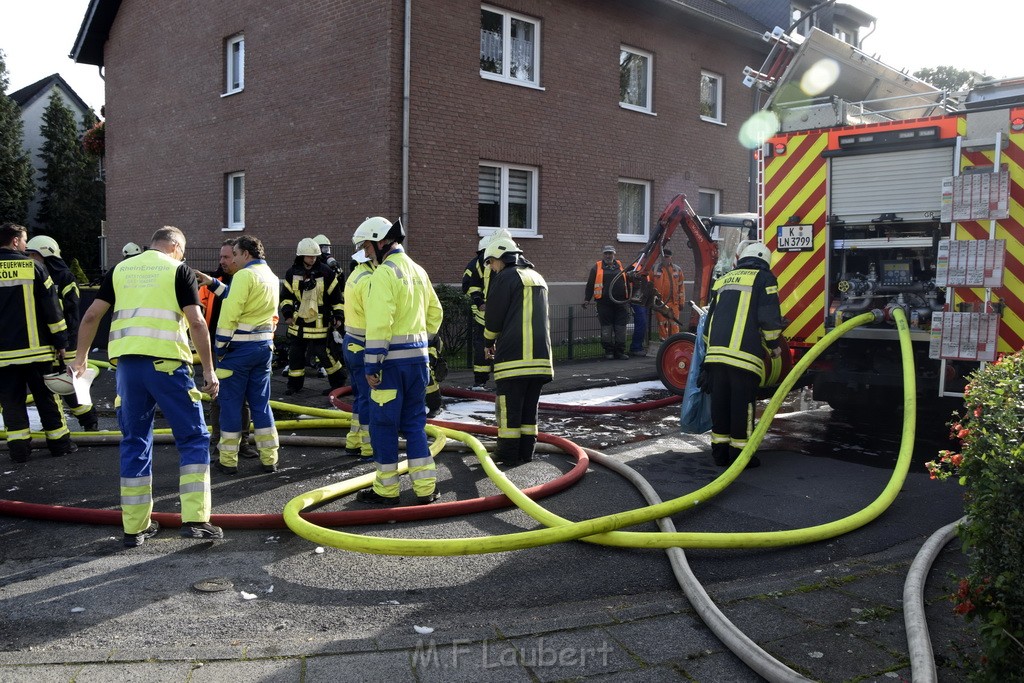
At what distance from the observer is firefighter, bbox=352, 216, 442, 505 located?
545cm

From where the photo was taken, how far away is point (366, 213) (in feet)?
48.3

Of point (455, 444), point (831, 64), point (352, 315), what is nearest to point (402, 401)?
point (352, 315)

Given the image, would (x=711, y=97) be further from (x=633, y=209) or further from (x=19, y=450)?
(x=19, y=450)

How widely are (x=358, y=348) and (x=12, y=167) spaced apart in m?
34.4

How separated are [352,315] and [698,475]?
9.20ft

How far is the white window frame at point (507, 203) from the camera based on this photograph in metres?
15.7

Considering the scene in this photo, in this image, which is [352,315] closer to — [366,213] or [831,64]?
[831,64]

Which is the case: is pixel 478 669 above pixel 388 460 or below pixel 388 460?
below

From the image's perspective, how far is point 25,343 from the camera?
275 inches

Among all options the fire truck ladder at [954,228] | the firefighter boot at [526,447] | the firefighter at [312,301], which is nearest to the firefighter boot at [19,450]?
the firefighter at [312,301]

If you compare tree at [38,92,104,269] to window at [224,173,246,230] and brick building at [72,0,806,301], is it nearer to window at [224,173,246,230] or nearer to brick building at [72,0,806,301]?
brick building at [72,0,806,301]

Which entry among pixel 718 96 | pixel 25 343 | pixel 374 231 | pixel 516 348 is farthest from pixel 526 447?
pixel 718 96

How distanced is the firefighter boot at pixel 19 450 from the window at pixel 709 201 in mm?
15692

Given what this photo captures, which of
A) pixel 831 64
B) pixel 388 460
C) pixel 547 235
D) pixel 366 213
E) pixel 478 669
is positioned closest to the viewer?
pixel 478 669
